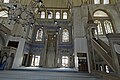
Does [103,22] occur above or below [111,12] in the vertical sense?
below

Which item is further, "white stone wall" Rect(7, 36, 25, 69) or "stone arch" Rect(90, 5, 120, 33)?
"stone arch" Rect(90, 5, 120, 33)

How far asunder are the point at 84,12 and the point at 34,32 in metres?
7.69

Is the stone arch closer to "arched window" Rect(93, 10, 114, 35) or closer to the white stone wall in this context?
"arched window" Rect(93, 10, 114, 35)

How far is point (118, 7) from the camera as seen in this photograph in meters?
11.2

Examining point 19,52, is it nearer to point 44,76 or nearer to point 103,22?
point 44,76

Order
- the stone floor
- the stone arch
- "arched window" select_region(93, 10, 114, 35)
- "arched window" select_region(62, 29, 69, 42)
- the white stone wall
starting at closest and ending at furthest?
the stone floor
the white stone wall
the stone arch
"arched window" select_region(93, 10, 114, 35)
"arched window" select_region(62, 29, 69, 42)

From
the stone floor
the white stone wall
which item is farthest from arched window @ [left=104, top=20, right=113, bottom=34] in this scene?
the stone floor

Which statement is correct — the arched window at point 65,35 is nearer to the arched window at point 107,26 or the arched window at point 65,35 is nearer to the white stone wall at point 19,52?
the arched window at point 107,26

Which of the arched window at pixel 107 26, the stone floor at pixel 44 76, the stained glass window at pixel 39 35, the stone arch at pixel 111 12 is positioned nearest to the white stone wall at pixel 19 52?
the stained glass window at pixel 39 35

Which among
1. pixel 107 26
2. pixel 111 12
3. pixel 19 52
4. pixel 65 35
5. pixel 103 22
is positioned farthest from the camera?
pixel 65 35

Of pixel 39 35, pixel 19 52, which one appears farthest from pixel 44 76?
pixel 39 35

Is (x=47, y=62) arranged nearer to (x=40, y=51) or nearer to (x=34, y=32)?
(x=40, y=51)

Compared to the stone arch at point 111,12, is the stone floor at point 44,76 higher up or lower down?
lower down

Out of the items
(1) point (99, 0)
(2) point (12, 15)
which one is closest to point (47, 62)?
(2) point (12, 15)
